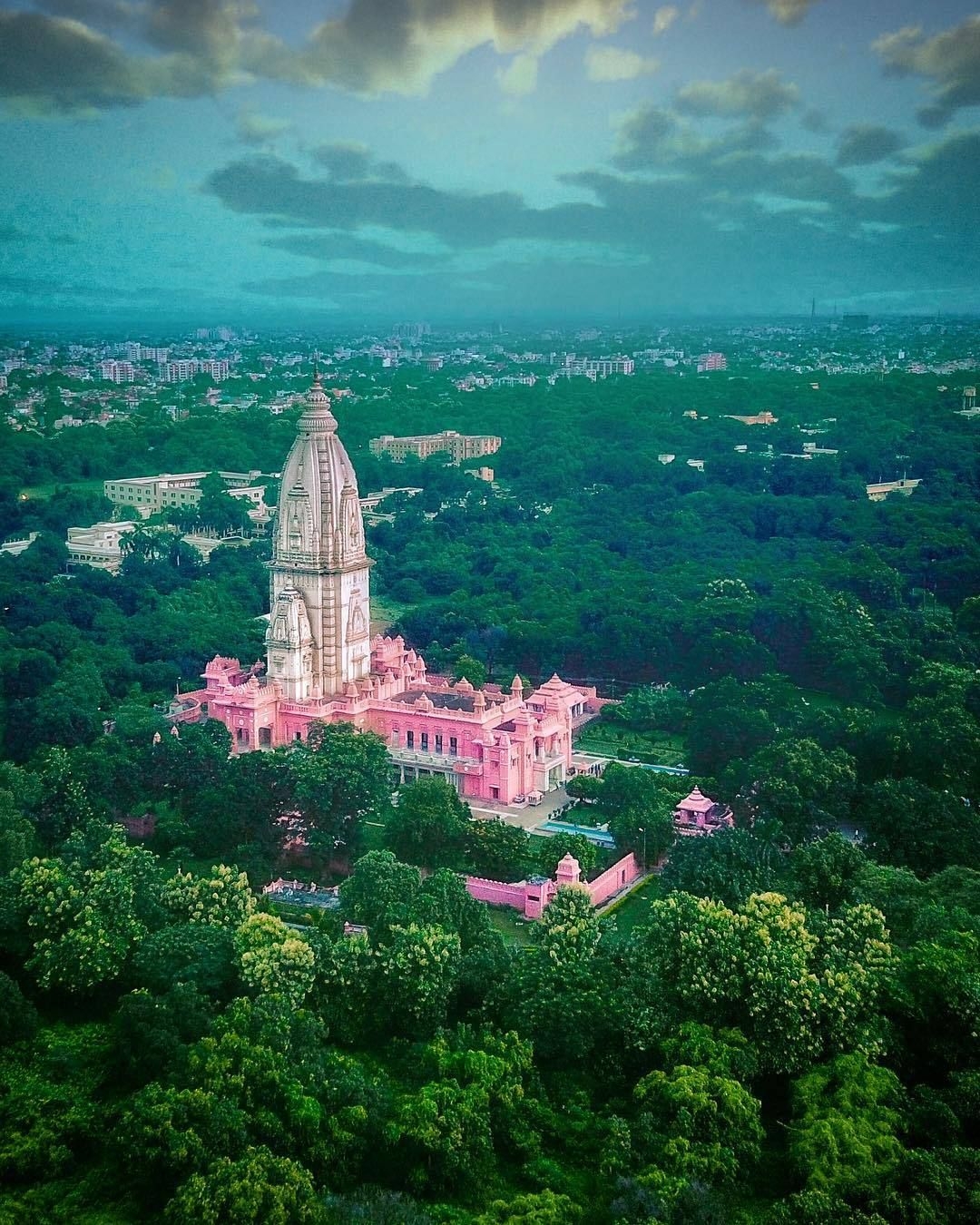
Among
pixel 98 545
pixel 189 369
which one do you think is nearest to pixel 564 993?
pixel 98 545

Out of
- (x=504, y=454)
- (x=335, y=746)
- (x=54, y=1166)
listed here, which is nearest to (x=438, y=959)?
(x=54, y=1166)

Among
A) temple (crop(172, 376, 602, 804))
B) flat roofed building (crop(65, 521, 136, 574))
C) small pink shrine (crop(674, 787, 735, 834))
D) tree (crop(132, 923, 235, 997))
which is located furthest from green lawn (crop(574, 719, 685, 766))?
flat roofed building (crop(65, 521, 136, 574))

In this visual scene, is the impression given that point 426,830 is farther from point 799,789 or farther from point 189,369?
point 189,369

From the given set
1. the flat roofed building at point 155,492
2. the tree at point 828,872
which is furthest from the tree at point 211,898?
the flat roofed building at point 155,492

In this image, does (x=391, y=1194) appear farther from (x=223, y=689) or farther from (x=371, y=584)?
(x=371, y=584)

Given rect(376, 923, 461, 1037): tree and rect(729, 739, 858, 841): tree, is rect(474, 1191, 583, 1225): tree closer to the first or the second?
rect(376, 923, 461, 1037): tree

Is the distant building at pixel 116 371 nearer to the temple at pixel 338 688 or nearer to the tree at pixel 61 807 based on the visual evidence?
the temple at pixel 338 688
